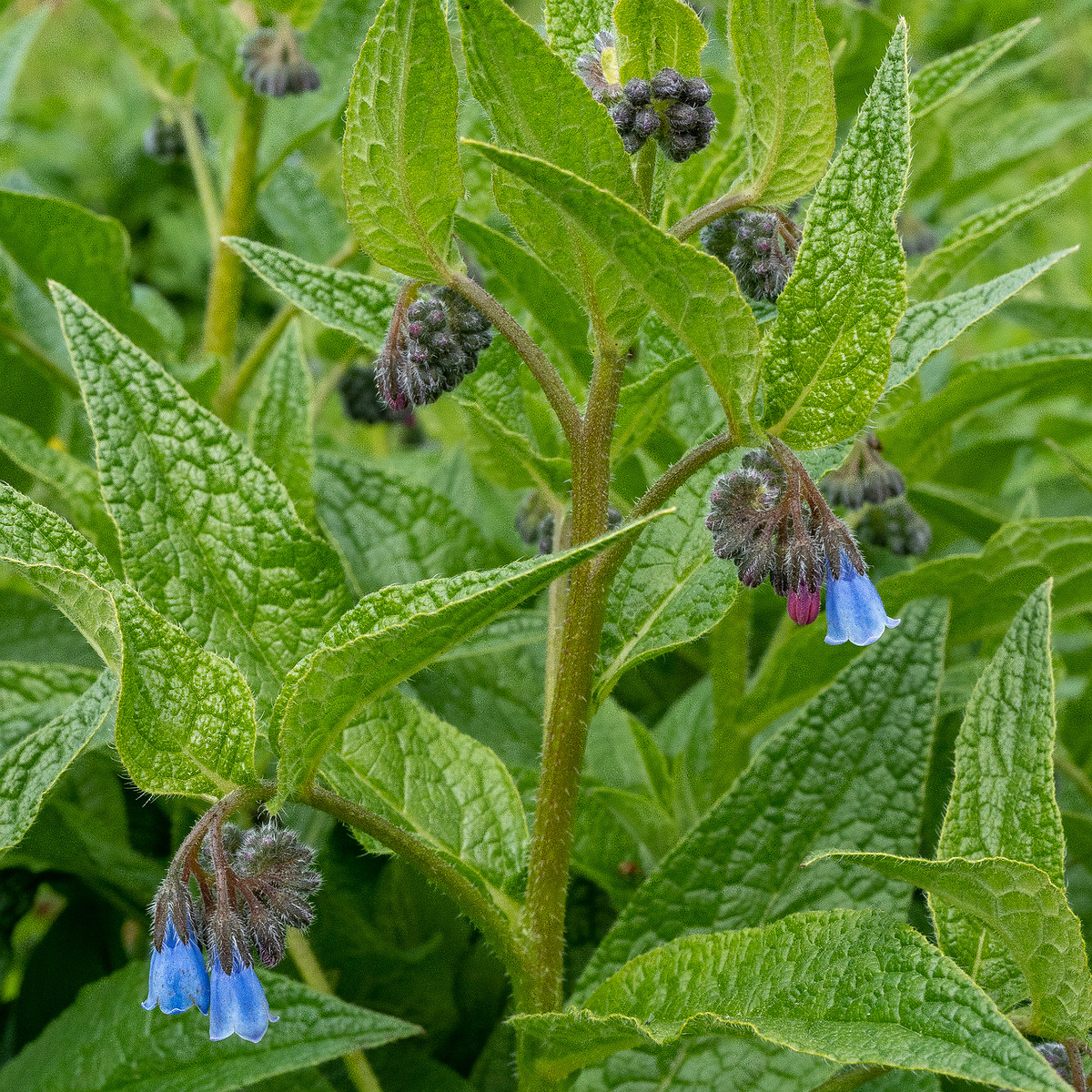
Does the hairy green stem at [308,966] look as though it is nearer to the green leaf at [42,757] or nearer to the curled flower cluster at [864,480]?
the green leaf at [42,757]

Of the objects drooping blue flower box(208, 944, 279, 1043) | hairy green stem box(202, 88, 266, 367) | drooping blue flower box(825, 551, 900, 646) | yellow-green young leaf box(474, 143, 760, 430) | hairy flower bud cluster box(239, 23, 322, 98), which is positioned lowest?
drooping blue flower box(208, 944, 279, 1043)

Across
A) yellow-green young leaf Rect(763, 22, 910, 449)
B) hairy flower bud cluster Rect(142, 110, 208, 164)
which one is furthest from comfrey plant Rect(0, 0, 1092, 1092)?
hairy flower bud cluster Rect(142, 110, 208, 164)

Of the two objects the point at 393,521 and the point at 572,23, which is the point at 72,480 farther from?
the point at 572,23

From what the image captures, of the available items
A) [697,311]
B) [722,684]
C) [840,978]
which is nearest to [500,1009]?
[722,684]

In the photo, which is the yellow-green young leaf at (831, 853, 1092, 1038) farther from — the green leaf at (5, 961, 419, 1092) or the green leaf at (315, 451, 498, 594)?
the green leaf at (315, 451, 498, 594)

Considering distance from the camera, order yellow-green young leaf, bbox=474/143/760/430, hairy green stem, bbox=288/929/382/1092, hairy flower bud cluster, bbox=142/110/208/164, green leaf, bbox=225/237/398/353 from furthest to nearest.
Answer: hairy flower bud cluster, bbox=142/110/208/164 < hairy green stem, bbox=288/929/382/1092 < green leaf, bbox=225/237/398/353 < yellow-green young leaf, bbox=474/143/760/430

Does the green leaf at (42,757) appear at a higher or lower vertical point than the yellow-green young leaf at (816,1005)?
higher

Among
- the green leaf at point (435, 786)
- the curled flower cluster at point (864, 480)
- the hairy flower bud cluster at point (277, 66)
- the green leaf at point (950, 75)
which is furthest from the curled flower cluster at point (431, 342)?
the hairy flower bud cluster at point (277, 66)
